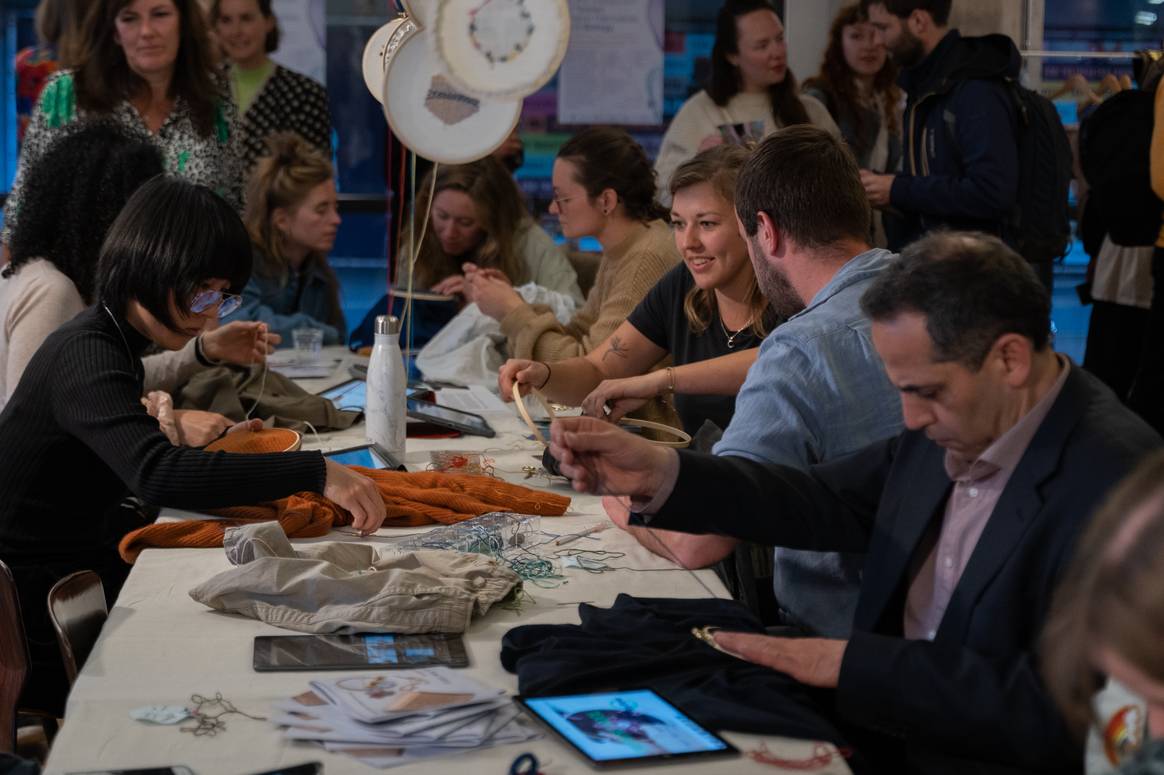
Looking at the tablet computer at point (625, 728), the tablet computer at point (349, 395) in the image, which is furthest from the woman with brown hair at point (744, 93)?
the tablet computer at point (625, 728)

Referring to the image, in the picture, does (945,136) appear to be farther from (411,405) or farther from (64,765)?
(64,765)

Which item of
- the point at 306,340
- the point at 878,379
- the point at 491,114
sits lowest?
the point at 306,340

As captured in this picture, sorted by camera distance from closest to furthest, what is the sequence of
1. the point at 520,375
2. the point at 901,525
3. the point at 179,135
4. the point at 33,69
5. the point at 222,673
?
the point at 222,673
the point at 901,525
the point at 520,375
the point at 179,135
the point at 33,69

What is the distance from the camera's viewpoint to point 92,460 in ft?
7.94

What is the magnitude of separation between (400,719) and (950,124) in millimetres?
3346

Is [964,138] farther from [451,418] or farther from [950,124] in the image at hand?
[451,418]

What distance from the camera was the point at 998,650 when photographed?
1.56 m

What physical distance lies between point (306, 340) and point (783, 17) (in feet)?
11.6

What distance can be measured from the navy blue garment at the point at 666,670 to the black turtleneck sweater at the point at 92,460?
693 mm

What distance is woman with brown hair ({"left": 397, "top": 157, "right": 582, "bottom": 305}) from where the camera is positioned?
4.91m

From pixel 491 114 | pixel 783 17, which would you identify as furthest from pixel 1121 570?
pixel 783 17

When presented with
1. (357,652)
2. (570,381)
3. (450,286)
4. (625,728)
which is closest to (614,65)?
(450,286)

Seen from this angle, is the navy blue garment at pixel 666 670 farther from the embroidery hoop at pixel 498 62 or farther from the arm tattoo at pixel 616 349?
the arm tattoo at pixel 616 349

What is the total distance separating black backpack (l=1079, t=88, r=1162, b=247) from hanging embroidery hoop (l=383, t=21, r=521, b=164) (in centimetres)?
250
